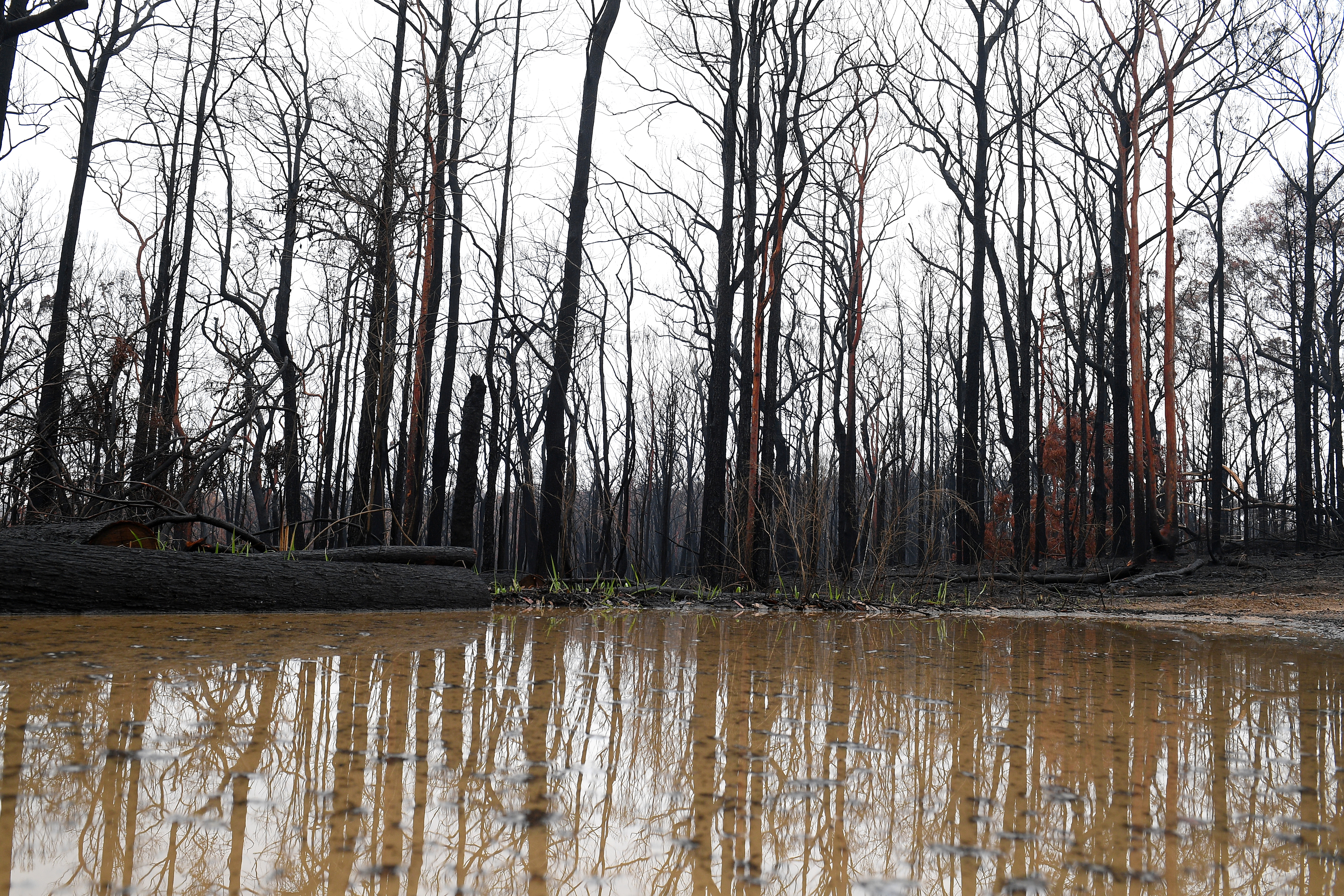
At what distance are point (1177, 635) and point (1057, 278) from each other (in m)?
14.2

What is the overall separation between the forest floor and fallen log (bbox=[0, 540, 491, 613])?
1.23 meters

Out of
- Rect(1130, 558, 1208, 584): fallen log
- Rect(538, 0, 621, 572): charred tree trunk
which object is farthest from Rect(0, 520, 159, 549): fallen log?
Rect(1130, 558, 1208, 584): fallen log

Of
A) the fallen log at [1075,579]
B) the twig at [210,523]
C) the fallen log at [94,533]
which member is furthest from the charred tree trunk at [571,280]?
the fallen log at [1075,579]

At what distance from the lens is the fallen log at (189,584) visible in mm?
4363

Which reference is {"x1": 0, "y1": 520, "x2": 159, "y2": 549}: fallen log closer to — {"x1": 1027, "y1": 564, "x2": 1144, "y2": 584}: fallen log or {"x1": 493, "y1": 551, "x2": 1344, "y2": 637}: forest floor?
{"x1": 493, "y1": 551, "x2": 1344, "y2": 637}: forest floor

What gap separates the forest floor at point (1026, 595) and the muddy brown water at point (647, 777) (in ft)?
12.4

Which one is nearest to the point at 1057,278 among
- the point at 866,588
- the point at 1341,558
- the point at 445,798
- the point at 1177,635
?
the point at 1341,558

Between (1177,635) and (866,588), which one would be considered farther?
(866,588)

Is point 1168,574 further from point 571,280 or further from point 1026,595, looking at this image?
point 571,280

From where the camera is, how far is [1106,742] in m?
1.87

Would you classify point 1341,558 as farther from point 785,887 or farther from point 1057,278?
point 785,887

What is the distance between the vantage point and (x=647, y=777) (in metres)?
1.52

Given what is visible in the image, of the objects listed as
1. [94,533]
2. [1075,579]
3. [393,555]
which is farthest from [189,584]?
[1075,579]

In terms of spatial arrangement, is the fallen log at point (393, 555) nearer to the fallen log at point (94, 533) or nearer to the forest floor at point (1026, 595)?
the forest floor at point (1026, 595)
